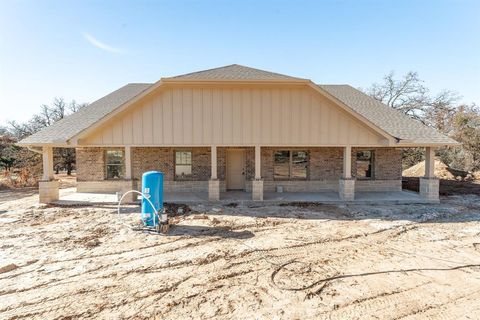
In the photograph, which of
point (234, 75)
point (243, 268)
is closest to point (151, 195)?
point (243, 268)

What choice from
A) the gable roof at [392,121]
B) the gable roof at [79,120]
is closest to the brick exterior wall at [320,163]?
the gable roof at [392,121]

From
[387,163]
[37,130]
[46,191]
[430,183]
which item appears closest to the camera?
[46,191]

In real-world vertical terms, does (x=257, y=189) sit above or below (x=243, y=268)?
above

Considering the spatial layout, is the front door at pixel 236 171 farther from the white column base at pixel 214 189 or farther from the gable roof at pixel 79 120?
the gable roof at pixel 79 120

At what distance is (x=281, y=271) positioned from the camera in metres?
4.76

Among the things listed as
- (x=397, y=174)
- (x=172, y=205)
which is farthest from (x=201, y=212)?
(x=397, y=174)

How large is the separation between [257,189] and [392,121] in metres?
7.58

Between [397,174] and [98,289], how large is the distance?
45.2 ft

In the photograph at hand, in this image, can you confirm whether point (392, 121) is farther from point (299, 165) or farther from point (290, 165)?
point (290, 165)

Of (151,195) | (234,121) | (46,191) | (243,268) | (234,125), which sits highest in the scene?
(234,121)

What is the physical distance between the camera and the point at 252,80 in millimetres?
9836

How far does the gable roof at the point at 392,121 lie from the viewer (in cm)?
1069

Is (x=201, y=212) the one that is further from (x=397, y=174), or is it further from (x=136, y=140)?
(x=397, y=174)

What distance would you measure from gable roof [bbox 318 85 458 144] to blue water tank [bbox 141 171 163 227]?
8016 millimetres
